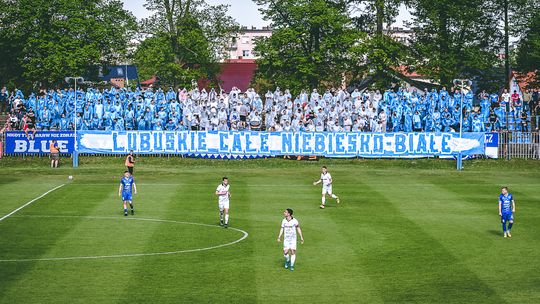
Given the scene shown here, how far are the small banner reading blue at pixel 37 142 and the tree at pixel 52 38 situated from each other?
17514 mm

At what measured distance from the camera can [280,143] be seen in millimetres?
64625

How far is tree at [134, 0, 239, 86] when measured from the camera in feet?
292

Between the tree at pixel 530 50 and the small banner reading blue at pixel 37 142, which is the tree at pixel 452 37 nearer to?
the tree at pixel 530 50

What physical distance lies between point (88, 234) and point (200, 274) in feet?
29.1

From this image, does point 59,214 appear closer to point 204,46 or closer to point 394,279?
point 394,279

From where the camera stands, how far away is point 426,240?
37.8 m

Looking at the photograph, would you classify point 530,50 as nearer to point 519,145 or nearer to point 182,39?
point 519,145

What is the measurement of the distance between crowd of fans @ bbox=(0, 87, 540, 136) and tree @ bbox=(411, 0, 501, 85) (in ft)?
48.3

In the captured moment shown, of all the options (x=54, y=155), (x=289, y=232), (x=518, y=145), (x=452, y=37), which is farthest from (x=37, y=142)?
(x=452, y=37)

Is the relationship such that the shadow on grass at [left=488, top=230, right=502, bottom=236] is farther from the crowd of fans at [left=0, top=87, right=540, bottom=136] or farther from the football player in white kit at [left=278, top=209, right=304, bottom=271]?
the crowd of fans at [left=0, top=87, right=540, bottom=136]

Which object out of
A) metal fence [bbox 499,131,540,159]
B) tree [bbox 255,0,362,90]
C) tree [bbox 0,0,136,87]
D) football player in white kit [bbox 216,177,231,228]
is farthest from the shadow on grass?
tree [bbox 0,0,136,87]

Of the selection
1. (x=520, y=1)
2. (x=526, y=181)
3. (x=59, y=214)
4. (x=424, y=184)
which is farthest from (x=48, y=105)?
(x=520, y=1)

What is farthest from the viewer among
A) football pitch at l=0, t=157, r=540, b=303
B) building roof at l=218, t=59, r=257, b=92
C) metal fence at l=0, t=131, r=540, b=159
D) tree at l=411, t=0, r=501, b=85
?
building roof at l=218, t=59, r=257, b=92

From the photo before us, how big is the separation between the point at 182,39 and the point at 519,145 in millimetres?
37373
